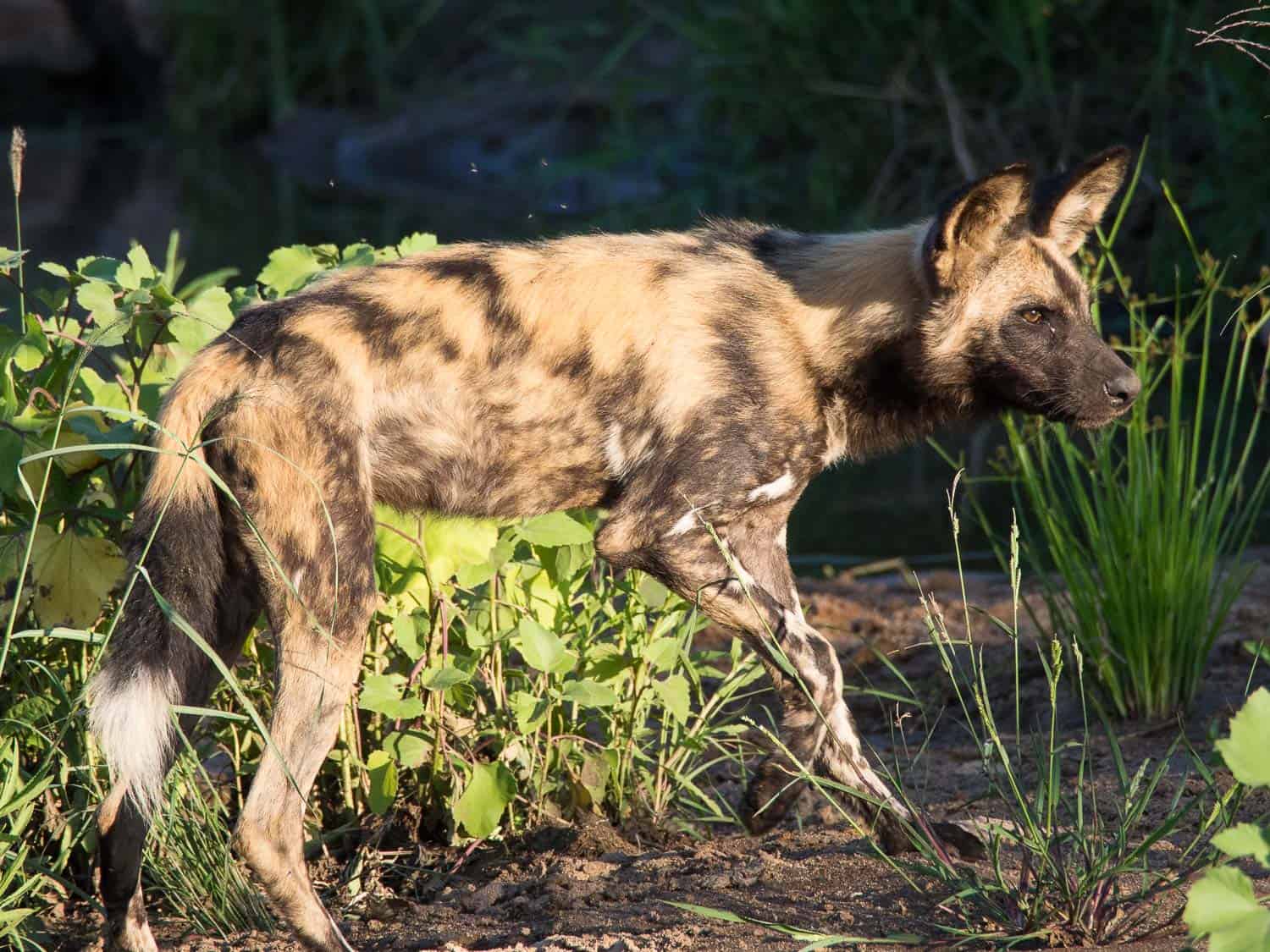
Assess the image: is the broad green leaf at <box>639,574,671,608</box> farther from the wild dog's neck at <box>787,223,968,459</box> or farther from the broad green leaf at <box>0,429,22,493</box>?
the broad green leaf at <box>0,429,22,493</box>

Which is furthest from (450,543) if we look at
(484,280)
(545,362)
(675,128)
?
(675,128)

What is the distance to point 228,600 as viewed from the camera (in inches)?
116

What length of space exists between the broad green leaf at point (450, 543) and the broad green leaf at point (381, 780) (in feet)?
1.17

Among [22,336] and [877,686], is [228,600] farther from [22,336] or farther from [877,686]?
[877,686]

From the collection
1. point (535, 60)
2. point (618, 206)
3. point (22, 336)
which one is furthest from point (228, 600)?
point (535, 60)

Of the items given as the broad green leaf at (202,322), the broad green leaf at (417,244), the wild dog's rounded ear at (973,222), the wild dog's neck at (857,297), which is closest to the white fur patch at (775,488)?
the wild dog's neck at (857,297)

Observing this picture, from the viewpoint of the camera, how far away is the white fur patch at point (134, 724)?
2654 mm

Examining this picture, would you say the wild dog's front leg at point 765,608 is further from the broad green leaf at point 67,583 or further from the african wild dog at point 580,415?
the broad green leaf at point 67,583

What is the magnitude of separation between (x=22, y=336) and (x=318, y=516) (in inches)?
29.5

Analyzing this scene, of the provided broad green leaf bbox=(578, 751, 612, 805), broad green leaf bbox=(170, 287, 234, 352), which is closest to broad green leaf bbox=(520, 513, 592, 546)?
broad green leaf bbox=(578, 751, 612, 805)

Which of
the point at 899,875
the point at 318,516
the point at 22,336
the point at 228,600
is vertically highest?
the point at 22,336

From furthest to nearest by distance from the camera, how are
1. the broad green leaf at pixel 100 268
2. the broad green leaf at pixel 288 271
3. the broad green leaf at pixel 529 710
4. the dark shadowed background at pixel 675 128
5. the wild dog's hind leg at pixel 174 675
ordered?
the dark shadowed background at pixel 675 128, the broad green leaf at pixel 288 271, the broad green leaf at pixel 100 268, the broad green leaf at pixel 529 710, the wild dog's hind leg at pixel 174 675

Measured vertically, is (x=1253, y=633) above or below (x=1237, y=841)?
below

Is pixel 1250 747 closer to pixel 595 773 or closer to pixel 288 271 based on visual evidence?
pixel 595 773
